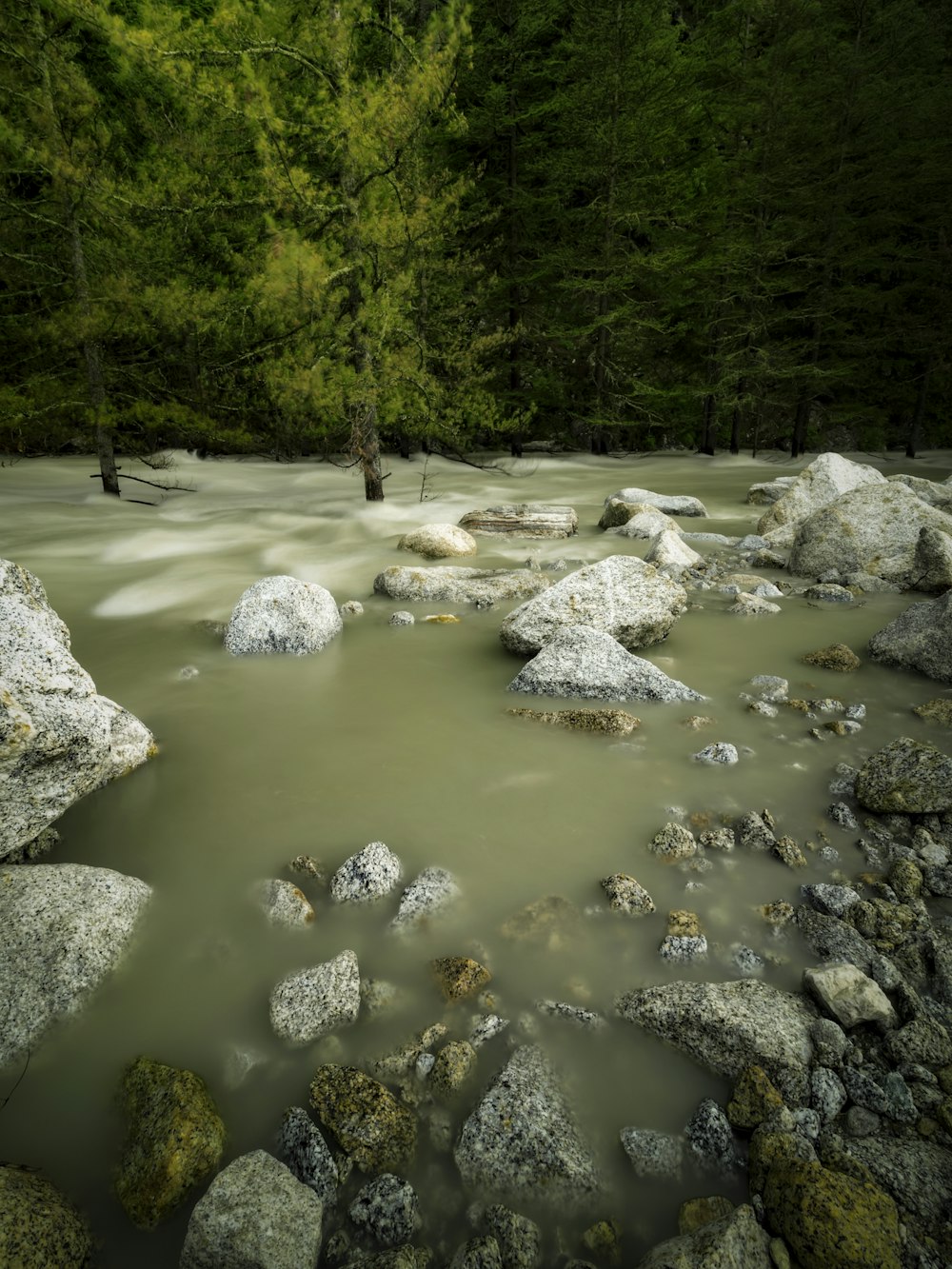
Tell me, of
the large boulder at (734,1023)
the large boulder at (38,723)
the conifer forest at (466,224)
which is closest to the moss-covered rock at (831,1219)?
the large boulder at (734,1023)

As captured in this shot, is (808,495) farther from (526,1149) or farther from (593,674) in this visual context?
(526,1149)

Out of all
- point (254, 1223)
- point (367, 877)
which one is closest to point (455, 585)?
point (367, 877)

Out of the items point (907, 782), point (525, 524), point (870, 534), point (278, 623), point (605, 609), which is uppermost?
point (870, 534)

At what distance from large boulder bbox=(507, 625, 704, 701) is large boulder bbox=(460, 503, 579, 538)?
5145 millimetres

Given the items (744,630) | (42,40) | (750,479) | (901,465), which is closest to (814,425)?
(901,465)

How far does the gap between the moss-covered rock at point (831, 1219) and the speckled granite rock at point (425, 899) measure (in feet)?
4.39

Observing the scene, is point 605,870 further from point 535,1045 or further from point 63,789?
point 63,789

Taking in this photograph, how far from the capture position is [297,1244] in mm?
1560

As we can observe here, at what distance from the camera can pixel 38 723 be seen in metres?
2.55

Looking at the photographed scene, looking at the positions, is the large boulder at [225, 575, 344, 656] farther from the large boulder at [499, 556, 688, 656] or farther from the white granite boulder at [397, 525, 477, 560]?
the white granite boulder at [397, 525, 477, 560]

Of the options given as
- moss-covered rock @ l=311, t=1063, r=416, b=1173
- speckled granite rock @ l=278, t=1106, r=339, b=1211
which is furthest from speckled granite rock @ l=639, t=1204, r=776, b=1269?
speckled granite rock @ l=278, t=1106, r=339, b=1211

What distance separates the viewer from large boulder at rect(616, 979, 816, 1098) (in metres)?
1.93

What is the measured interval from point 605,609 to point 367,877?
294 cm

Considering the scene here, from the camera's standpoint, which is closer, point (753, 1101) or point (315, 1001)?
point (753, 1101)
